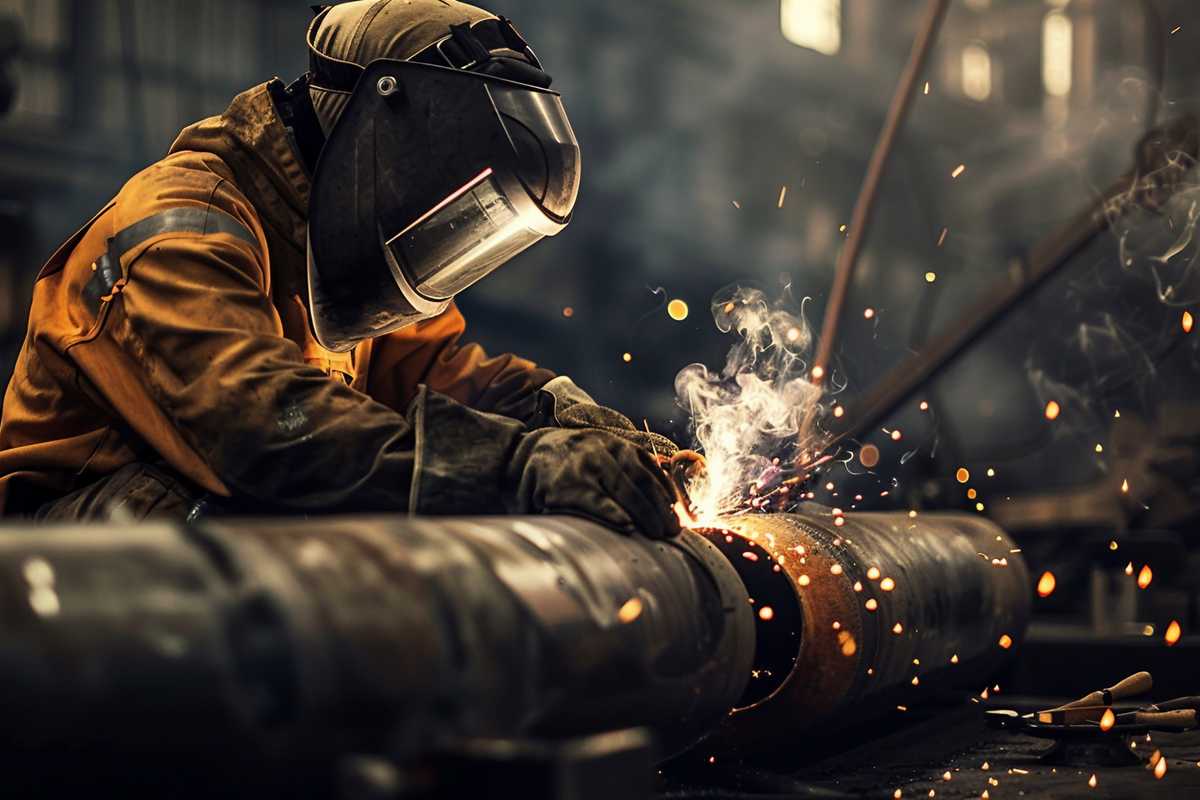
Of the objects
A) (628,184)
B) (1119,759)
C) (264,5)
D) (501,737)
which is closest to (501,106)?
(501,737)

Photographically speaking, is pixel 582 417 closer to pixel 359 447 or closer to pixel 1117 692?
pixel 359 447

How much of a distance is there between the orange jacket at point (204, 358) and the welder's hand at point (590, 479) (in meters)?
0.15

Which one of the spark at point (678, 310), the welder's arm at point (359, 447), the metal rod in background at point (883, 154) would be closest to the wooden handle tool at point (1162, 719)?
the welder's arm at point (359, 447)

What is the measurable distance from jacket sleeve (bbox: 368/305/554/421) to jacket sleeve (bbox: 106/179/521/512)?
0.90 meters

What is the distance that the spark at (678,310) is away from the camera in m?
8.76

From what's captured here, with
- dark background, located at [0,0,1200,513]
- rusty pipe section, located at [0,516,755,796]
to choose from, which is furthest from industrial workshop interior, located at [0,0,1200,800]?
dark background, located at [0,0,1200,513]

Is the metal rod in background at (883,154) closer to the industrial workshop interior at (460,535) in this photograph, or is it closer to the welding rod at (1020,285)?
the industrial workshop interior at (460,535)

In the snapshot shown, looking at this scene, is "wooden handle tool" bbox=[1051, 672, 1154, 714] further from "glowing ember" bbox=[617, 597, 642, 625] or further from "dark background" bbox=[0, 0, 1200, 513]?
"dark background" bbox=[0, 0, 1200, 513]

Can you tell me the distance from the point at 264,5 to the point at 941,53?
890 centimetres

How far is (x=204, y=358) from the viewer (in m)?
1.89

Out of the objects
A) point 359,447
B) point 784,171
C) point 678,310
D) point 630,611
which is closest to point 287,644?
point 630,611

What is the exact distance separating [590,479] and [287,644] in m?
0.70

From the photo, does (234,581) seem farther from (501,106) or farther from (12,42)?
(12,42)

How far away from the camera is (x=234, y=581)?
1178 mm
